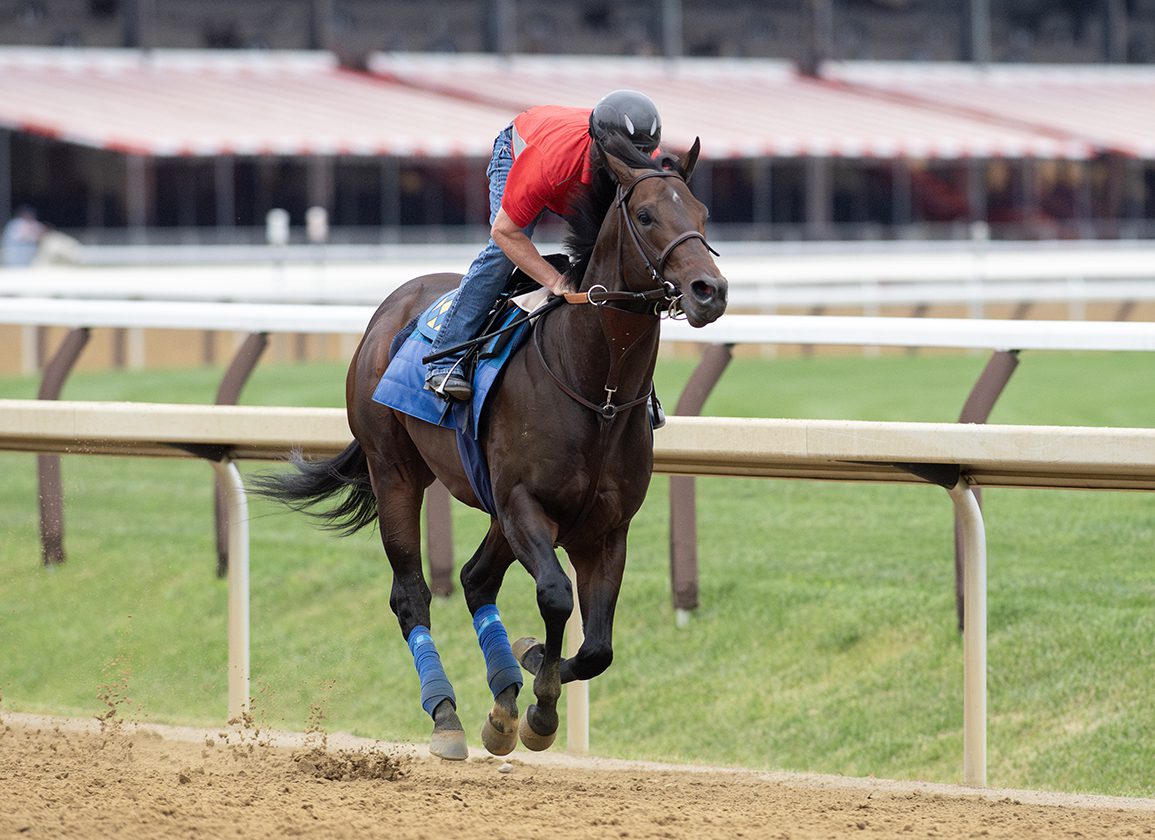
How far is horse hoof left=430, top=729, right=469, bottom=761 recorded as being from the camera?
4.81 m

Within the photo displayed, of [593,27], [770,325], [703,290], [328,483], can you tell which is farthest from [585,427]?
[593,27]

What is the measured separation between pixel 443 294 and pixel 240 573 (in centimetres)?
103

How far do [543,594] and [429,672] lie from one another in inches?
27.3

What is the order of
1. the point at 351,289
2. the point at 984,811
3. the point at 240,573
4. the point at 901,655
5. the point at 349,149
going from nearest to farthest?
the point at 984,811, the point at 240,573, the point at 901,655, the point at 351,289, the point at 349,149

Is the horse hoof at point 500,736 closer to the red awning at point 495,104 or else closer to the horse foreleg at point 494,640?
the horse foreleg at point 494,640

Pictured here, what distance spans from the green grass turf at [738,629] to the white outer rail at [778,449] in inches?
17.7

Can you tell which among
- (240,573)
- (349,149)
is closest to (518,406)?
(240,573)

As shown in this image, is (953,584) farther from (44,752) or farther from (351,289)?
(351,289)

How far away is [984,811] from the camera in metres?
4.39

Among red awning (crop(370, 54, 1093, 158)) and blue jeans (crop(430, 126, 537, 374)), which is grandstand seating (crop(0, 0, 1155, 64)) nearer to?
red awning (crop(370, 54, 1093, 158))

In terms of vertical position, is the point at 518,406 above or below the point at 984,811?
above

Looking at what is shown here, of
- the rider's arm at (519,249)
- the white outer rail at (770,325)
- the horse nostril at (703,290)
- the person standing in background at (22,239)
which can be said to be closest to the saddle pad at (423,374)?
the rider's arm at (519,249)

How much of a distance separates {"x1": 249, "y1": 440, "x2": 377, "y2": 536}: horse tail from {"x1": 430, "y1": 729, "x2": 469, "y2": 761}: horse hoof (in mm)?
945

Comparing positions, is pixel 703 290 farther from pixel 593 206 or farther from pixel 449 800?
pixel 449 800
